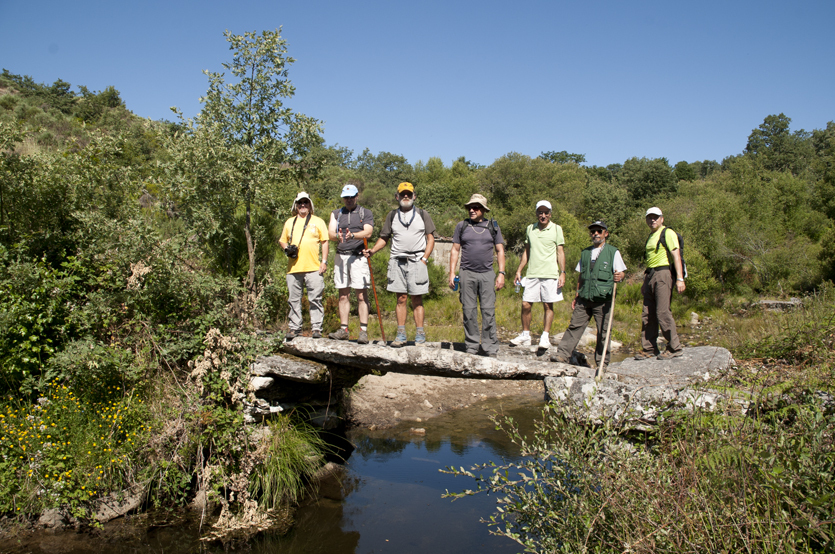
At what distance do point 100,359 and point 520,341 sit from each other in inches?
217

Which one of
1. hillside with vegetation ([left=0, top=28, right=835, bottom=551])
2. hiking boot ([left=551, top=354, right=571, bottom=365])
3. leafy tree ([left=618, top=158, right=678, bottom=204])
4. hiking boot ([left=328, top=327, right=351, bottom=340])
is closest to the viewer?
hillside with vegetation ([left=0, top=28, right=835, bottom=551])

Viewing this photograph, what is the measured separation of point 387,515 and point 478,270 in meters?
3.41

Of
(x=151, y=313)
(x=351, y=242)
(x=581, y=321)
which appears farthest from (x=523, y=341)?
(x=151, y=313)

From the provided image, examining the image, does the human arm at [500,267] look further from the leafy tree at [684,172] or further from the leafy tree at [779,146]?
the leafy tree at [684,172]

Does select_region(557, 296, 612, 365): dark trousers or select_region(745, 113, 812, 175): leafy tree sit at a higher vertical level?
select_region(745, 113, 812, 175): leafy tree

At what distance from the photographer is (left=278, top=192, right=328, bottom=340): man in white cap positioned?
22.5ft

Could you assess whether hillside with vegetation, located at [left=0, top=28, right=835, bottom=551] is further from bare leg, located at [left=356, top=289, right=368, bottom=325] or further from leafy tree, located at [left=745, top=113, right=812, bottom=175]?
leafy tree, located at [left=745, top=113, right=812, bottom=175]

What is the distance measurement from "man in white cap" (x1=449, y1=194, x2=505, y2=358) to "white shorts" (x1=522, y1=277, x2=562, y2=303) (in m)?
0.64

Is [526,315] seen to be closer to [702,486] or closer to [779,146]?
[702,486]

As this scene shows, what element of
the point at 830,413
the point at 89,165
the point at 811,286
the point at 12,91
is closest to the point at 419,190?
the point at 12,91

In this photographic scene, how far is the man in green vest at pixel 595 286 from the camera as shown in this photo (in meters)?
6.55

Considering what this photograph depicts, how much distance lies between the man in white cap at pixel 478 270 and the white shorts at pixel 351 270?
1195 millimetres

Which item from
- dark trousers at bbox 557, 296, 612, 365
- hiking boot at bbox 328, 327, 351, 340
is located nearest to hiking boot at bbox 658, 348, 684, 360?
dark trousers at bbox 557, 296, 612, 365

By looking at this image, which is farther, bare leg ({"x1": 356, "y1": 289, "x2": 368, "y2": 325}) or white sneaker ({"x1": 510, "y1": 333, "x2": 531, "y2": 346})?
white sneaker ({"x1": 510, "y1": 333, "x2": 531, "y2": 346})
